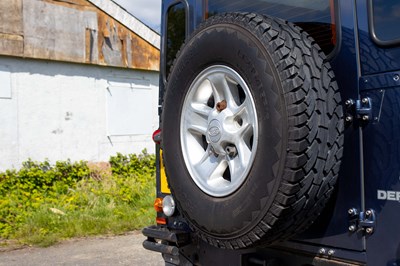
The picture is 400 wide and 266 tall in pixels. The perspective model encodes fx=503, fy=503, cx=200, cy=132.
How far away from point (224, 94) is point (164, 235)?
4.36 feet

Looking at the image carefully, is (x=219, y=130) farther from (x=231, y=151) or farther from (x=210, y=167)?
(x=210, y=167)

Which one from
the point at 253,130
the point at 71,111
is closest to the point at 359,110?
the point at 253,130

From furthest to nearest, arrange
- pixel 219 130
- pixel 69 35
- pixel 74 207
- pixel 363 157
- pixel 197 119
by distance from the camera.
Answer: pixel 69 35 → pixel 74 207 → pixel 197 119 → pixel 219 130 → pixel 363 157

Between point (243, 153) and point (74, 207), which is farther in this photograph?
point (74, 207)

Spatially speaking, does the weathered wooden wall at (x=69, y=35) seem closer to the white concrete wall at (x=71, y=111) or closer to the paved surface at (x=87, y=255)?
the white concrete wall at (x=71, y=111)

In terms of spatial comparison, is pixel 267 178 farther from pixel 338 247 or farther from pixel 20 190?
pixel 20 190

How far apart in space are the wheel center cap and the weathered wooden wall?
7.26 m

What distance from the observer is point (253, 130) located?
2.49m

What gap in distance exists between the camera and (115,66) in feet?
35.7

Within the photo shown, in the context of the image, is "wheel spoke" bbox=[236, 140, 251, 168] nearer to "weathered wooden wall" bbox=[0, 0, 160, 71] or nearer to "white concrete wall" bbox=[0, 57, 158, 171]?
"white concrete wall" bbox=[0, 57, 158, 171]

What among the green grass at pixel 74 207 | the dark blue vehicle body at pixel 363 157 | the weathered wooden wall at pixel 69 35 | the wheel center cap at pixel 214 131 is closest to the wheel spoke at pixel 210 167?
the wheel center cap at pixel 214 131

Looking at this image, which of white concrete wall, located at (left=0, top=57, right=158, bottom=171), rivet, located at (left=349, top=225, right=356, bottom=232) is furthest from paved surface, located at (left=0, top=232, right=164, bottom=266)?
rivet, located at (left=349, top=225, right=356, bottom=232)

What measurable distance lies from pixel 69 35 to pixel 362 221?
877cm

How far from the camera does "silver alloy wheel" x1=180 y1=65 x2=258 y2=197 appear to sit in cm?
254
